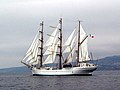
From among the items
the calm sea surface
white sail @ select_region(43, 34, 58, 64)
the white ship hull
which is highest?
white sail @ select_region(43, 34, 58, 64)

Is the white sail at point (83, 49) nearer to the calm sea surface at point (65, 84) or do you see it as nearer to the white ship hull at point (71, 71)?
the white ship hull at point (71, 71)

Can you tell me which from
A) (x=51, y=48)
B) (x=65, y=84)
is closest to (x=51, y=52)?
(x=51, y=48)

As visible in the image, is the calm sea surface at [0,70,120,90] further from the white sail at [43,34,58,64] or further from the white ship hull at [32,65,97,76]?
the white sail at [43,34,58,64]

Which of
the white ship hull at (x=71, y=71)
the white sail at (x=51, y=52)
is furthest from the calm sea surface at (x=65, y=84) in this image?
the white sail at (x=51, y=52)

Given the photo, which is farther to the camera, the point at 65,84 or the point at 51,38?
the point at 51,38

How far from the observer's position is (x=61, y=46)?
465ft

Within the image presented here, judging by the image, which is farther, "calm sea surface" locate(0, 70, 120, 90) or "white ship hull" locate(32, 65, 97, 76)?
"white ship hull" locate(32, 65, 97, 76)

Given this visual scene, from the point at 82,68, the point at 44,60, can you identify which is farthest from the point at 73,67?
the point at 44,60

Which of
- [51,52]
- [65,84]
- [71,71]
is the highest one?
[51,52]

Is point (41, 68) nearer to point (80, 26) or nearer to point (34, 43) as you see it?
point (34, 43)

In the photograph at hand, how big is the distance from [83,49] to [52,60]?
12.9m

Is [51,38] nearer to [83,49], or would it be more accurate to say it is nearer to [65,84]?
[83,49]

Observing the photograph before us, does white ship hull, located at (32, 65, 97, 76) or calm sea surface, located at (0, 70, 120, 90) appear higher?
white ship hull, located at (32, 65, 97, 76)

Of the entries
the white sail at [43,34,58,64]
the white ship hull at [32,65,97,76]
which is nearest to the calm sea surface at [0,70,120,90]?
the white ship hull at [32,65,97,76]
